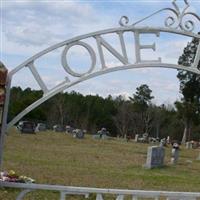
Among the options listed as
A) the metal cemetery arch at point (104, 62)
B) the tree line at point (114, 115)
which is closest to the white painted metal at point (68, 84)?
the metal cemetery arch at point (104, 62)

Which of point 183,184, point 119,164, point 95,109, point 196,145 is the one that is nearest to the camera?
point 183,184

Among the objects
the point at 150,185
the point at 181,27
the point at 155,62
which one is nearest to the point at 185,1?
the point at 181,27

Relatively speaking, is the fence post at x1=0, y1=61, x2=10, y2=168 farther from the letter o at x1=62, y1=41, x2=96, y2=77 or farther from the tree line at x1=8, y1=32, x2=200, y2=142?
the tree line at x1=8, y1=32, x2=200, y2=142

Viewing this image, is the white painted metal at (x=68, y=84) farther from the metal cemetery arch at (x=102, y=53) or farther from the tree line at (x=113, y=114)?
the tree line at (x=113, y=114)

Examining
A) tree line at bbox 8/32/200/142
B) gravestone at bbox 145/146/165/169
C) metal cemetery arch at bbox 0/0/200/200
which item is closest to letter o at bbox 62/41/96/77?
metal cemetery arch at bbox 0/0/200/200

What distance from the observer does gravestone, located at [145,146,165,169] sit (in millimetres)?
17797

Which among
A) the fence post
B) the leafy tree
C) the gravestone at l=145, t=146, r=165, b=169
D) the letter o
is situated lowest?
the gravestone at l=145, t=146, r=165, b=169

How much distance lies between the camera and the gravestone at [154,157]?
17797 mm

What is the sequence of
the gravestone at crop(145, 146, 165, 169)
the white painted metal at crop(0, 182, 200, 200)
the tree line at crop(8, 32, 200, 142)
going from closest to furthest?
1. the white painted metal at crop(0, 182, 200, 200)
2. the gravestone at crop(145, 146, 165, 169)
3. the tree line at crop(8, 32, 200, 142)

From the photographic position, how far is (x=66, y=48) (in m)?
5.32

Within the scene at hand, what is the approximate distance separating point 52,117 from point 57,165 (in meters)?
45.7

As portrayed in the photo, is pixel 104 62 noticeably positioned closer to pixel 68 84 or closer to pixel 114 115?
pixel 68 84

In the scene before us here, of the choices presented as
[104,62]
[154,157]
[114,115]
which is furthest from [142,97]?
[104,62]

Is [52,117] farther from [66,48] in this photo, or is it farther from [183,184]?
[66,48]
